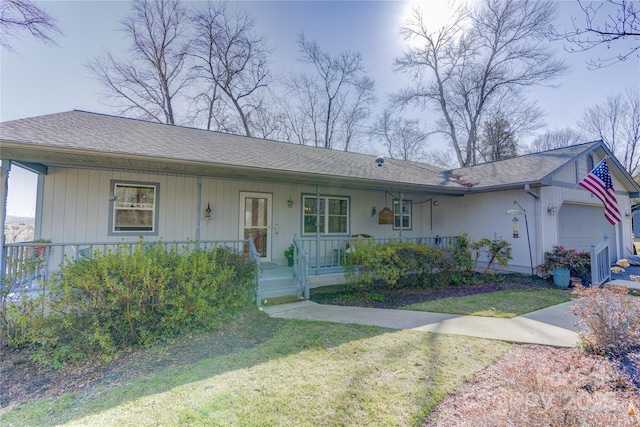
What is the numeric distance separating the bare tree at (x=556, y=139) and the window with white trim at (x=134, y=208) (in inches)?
1241

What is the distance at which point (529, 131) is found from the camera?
884 inches

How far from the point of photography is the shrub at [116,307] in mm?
3850

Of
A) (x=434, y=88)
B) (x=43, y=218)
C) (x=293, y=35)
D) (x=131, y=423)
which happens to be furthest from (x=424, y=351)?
(x=434, y=88)

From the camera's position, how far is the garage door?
32.6 ft

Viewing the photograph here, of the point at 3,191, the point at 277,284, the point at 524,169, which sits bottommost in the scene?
the point at 277,284

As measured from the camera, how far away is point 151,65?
18.1 meters

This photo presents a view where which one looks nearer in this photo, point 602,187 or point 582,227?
point 602,187

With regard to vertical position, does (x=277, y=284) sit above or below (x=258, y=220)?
below

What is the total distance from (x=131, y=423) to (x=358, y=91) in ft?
79.2

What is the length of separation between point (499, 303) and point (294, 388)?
5411 mm

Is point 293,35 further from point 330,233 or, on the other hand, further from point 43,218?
point 43,218

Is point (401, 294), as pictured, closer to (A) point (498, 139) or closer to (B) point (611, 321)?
(B) point (611, 321)

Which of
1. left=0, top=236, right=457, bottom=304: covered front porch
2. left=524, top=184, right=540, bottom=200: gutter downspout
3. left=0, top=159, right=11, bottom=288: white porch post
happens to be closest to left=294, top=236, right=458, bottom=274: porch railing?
left=0, top=236, right=457, bottom=304: covered front porch

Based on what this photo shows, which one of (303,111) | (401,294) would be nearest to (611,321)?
(401,294)
